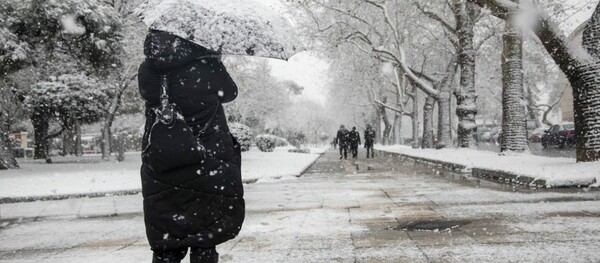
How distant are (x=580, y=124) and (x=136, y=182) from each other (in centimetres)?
1023

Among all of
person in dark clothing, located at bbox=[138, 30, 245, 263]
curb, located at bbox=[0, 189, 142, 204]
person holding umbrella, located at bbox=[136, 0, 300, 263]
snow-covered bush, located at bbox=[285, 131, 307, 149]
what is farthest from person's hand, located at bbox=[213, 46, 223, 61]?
snow-covered bush, located at bbox=[285, 131, 307, 149]

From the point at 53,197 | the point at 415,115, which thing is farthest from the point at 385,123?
the point at 53,197

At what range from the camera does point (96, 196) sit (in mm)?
11102

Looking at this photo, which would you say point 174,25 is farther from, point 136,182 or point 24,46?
point 24,46

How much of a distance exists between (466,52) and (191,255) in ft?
70.2

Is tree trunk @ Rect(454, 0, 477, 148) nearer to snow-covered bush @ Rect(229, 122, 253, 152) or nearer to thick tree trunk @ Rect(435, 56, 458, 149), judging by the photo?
thick tree trunk @ Rect(435, 56, 458, 149)

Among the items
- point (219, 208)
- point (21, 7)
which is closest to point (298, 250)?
point (219, 208)

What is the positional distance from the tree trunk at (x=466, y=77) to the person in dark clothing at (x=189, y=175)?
68.8ft

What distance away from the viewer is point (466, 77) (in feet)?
76.6

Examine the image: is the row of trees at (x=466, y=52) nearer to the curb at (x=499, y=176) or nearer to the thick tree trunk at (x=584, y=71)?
the thick tree trunk at (x=584, y=71)

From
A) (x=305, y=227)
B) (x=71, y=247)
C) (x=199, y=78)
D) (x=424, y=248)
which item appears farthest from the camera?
(x=305, y=227)

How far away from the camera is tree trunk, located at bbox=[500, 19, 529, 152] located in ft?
57.5

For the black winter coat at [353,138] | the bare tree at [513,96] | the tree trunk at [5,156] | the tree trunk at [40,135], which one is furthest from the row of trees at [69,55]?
the bare tree at [513,96]

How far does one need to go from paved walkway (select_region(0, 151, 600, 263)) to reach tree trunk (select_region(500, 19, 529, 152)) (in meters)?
8.28
